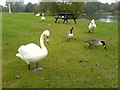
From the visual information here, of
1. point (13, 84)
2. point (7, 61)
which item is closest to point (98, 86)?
point (13, 84)

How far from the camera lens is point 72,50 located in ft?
37.2

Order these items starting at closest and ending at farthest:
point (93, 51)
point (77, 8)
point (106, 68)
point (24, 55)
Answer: point (24, 55)
point (106, 68)
point (93, 51)
point (77, 8)

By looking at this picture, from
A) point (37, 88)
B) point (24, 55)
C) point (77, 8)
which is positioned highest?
point (77, 8)

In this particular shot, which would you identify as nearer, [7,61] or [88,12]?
[7,61]

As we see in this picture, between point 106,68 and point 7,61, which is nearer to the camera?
point 106,68

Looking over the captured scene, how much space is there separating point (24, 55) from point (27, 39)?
667 centimetres

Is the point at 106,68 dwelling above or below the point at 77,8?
below

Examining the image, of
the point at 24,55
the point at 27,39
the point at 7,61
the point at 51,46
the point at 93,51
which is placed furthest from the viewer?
the point at 27,39

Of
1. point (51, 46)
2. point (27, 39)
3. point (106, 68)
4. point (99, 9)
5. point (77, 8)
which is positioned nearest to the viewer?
point (106, 68)

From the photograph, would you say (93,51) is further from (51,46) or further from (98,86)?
(98,86)

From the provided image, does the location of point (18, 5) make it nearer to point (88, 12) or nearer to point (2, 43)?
point (88, 12)

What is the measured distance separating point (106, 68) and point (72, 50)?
3.20 m

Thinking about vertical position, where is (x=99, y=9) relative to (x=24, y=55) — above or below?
above

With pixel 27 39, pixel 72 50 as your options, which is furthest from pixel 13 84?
pixel 27 39
